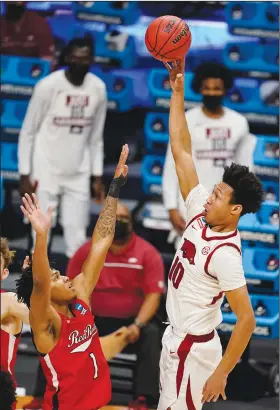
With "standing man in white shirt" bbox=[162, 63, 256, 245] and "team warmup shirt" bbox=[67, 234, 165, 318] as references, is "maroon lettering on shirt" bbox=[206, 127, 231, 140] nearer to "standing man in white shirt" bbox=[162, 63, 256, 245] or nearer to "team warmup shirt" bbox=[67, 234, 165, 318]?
"standing man in white shirt" bbox=[162, 63, 256, 245]

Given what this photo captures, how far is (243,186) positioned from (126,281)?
2.05 m

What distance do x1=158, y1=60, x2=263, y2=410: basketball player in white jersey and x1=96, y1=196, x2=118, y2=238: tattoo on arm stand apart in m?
0.40

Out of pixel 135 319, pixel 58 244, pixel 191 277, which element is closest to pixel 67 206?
pixel 58 244

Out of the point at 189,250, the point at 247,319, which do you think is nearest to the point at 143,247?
the point at 189,250

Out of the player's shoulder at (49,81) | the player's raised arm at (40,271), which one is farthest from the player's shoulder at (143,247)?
the player's raised arm at (40,271)

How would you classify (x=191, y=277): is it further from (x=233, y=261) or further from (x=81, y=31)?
(x=81, y=31)

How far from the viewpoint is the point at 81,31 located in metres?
10.3

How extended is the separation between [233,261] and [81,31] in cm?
409

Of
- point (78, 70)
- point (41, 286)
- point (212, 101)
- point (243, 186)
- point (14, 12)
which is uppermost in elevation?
point (14, 12)

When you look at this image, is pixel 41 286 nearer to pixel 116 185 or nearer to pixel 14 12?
pixel 116 185

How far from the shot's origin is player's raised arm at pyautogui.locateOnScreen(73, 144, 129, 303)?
705 cm

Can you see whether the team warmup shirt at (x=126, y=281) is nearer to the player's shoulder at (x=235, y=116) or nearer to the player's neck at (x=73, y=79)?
the player's shoulder at (x=235, y=116)

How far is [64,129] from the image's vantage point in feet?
31.4

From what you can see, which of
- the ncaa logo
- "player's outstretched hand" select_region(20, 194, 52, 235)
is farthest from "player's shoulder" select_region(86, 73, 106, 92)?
"player's outstretched hand" select_region(20, 194, 52, 235)
